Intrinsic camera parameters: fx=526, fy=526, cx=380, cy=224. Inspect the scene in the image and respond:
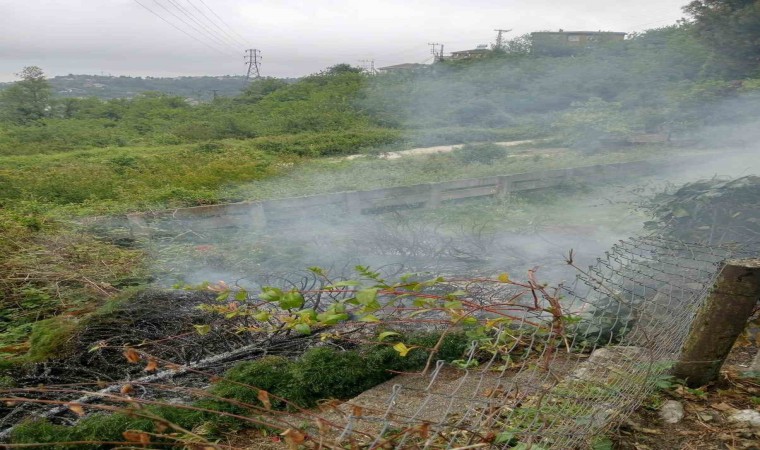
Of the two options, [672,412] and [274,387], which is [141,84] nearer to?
[274,387]

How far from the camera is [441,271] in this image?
237 inches

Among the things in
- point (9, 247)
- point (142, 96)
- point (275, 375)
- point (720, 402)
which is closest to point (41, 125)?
point (142, 96)

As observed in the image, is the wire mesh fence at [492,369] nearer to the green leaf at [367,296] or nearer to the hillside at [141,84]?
the green leaf at [367,296]

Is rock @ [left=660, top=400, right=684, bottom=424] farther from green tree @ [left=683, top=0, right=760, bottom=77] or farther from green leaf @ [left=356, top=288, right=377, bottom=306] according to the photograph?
green tree @ [left=683, top=0, right=760, bottom=77]

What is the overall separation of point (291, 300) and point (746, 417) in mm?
2173

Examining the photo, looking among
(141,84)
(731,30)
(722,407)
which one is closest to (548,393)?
(722,407)

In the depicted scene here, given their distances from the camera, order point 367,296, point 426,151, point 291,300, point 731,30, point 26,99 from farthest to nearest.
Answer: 1. point 26,99
2. point 426,151
3. point 731,30
4. point 291,300
5. point 367,296

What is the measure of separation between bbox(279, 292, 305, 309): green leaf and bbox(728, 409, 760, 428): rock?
2.09 meters

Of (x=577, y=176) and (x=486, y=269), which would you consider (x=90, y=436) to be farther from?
(x=577, y=176)

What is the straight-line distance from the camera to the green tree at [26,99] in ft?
62.7

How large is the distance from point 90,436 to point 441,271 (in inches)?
152

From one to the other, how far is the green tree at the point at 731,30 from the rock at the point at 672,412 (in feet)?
41.6

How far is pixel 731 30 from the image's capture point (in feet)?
42.4

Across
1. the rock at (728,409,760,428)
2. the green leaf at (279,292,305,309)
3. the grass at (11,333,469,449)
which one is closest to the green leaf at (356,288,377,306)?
the green leaf at (279,292,305,309)
